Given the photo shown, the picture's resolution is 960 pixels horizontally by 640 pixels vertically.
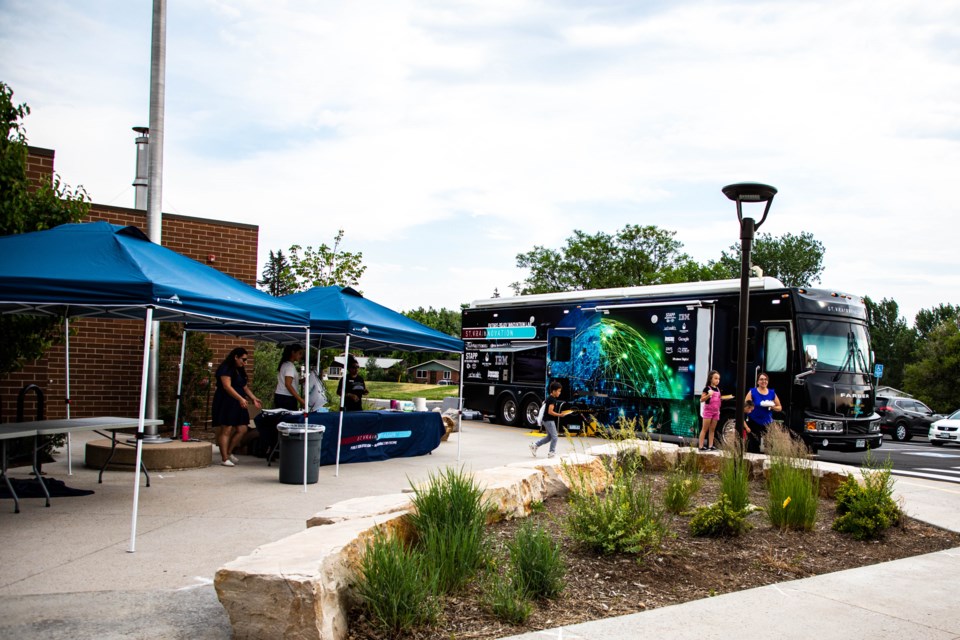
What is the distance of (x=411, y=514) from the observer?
6.11 m

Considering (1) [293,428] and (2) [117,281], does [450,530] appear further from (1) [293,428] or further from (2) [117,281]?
(1) [293,428]

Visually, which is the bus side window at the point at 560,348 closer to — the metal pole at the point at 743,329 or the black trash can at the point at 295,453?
the metal pole at the point at 743,329

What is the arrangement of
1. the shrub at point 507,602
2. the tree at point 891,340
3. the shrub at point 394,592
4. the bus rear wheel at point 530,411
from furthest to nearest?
the tree at point 891,340 → the bus rear wheel at point 530,411 → the shrub at point 507,602 → the shrub at point 394,592

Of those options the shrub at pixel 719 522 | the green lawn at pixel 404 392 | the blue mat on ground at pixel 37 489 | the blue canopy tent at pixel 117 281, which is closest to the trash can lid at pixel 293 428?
the blue canopy tent at pixel 117 281

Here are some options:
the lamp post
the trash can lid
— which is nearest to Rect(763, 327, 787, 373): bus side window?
the lamp post

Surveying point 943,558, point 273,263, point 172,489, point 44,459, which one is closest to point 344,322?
point 172,489

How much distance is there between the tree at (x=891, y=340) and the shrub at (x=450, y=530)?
242 feet

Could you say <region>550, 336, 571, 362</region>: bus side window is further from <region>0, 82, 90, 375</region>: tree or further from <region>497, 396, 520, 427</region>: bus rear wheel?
<region>0, 82, 90, 375</region>: tree

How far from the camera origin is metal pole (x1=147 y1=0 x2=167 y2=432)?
12.0 meters

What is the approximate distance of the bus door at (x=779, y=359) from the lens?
50.0 feet

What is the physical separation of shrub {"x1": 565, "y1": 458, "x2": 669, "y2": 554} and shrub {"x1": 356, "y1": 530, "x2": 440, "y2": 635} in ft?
6.37

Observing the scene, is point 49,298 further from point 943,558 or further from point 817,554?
point 943,558

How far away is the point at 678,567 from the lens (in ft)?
20.3

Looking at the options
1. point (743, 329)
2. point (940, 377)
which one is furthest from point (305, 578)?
point (940, 377)
